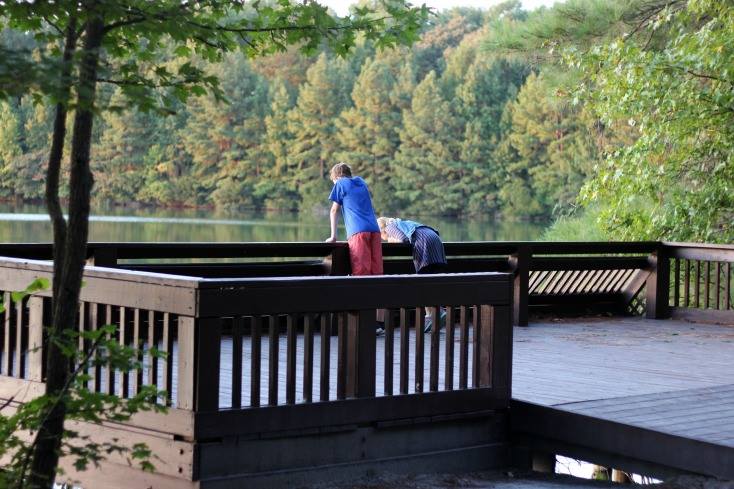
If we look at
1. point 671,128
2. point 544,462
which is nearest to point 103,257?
point 544,462

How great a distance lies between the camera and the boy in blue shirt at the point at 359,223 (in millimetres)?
9758

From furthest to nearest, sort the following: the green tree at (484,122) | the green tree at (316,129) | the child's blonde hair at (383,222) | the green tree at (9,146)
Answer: the green tree at (316,129) → the green tree at (484,122) → the green tree at (9,146) → the child's blonde hair at (383,222)

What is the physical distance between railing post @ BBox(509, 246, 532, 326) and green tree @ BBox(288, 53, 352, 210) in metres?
48.0

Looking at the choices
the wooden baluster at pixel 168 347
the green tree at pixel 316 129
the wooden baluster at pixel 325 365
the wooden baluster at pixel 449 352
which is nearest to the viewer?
the wooden baluster at pixel 168 347

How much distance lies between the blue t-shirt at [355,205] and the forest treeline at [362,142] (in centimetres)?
4348

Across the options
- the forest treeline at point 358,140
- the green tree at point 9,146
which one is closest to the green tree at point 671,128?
the forest treeline at point 358,140

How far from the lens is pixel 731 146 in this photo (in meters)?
14.3

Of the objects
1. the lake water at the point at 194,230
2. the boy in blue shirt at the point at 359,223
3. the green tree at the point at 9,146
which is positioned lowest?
the lake water at the point at 194,230

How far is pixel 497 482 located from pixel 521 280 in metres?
5.37

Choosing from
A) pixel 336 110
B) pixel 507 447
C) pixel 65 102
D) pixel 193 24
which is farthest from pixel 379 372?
pixel 336 110

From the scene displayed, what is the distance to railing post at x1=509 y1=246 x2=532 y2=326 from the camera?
11422 millimetres

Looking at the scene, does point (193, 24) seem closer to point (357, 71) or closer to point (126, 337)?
point (126, 337)

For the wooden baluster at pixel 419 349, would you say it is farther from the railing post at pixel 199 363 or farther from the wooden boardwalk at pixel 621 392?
the railing post at pixel 199 363

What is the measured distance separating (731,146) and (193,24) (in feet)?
35.9
